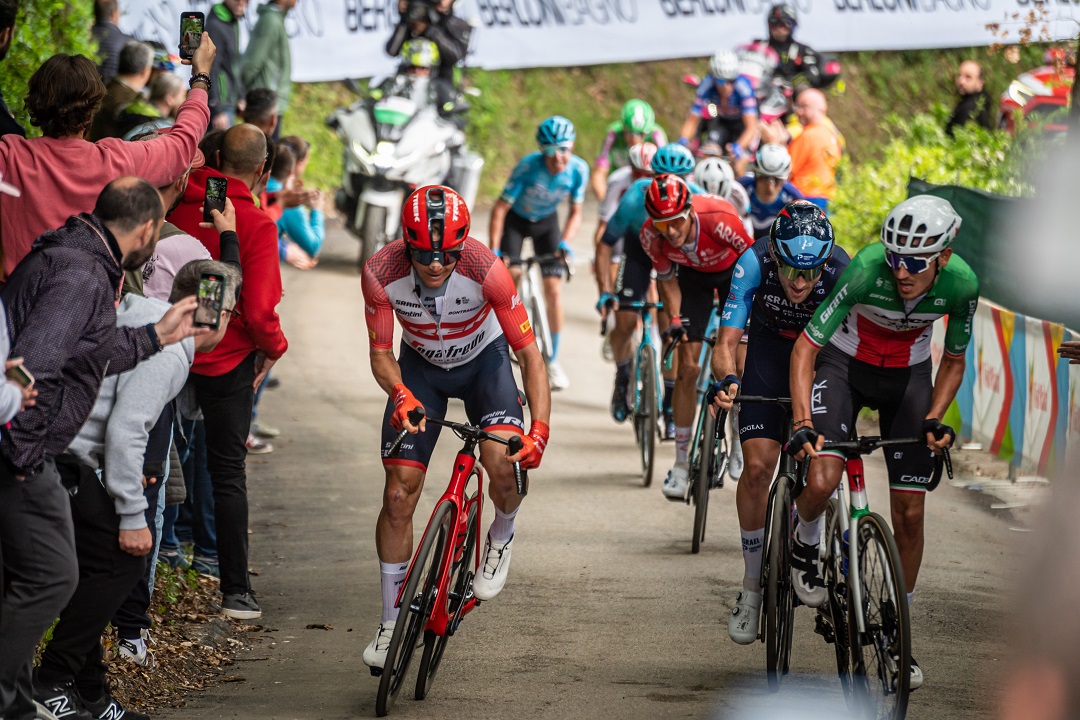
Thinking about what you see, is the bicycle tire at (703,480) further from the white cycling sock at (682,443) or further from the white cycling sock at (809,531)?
the white cycling sock at (809,531)

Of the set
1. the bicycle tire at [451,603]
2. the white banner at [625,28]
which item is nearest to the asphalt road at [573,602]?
the bicycle tire at [451,603]

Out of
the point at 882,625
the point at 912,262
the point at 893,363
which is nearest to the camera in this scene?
the point at 882,625

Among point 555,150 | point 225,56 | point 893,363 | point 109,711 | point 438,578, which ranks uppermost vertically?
point 225,56

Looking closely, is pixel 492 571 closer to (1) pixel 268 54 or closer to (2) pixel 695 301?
(2) pixel 695 301

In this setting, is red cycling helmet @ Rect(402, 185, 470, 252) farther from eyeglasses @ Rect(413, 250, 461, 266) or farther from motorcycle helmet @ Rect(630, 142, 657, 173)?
motorcycle helmet @ Rect(630, 142, 657, 173)

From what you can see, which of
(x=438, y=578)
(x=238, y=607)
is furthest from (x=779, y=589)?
(x=238, y=607)

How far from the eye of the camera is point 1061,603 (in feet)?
14.2

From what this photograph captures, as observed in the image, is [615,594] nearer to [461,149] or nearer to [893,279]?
[893,279]

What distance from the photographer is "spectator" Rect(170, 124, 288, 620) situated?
269 inches

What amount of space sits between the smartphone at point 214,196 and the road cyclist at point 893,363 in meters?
2.72

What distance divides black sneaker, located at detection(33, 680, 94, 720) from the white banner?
15.7 metres

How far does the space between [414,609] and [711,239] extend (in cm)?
412

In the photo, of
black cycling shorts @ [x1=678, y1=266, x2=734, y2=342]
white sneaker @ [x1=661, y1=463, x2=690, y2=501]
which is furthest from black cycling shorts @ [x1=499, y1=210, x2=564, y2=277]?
white sneaker @ [x1=661, y1=463, x2=690, y2=501]

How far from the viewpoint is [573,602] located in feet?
25.3
